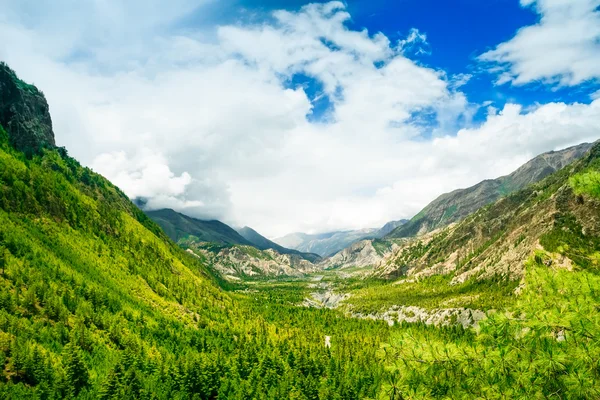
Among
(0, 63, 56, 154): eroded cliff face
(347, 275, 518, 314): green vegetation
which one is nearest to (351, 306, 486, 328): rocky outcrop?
(347, 275, 518, 314): green vegetation

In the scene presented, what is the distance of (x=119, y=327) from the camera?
77.9m

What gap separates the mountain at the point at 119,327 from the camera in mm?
49688

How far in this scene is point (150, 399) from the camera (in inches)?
1890

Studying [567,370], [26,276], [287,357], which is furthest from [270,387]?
[567,370]

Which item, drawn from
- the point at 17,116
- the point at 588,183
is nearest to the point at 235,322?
the point at 588,183

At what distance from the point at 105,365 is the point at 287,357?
150 ft

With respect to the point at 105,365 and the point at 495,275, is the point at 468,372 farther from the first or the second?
the point at 495,275

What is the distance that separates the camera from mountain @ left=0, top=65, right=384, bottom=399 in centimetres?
4969

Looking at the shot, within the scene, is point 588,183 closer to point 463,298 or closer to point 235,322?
point 235,322

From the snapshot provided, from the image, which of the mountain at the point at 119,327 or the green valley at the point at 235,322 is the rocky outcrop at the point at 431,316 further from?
the mountain at the point at 119,327

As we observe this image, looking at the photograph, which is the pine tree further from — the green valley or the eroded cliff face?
the eroded cliff face

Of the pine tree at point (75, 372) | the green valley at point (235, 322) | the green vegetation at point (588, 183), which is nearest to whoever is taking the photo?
the green valley at point (235, 322)

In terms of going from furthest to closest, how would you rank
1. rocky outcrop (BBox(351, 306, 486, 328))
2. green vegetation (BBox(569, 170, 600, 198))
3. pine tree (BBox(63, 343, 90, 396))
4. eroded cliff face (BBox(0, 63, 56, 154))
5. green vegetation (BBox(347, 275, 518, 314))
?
1. eroded cliff face (BBox(0, 63, 56, 154))
2. green vegetation (BBox(347, 275, 518, 314))
3. rocky outcrop (BBox(351, 306, 486, 328))
4. pine tree (BBox(63, 343, 90, 396))
5. green vegetation (BBox(569, 170, 600, 198))

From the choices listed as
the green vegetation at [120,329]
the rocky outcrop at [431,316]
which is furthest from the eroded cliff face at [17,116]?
the rocky outcrop at [431,316]
